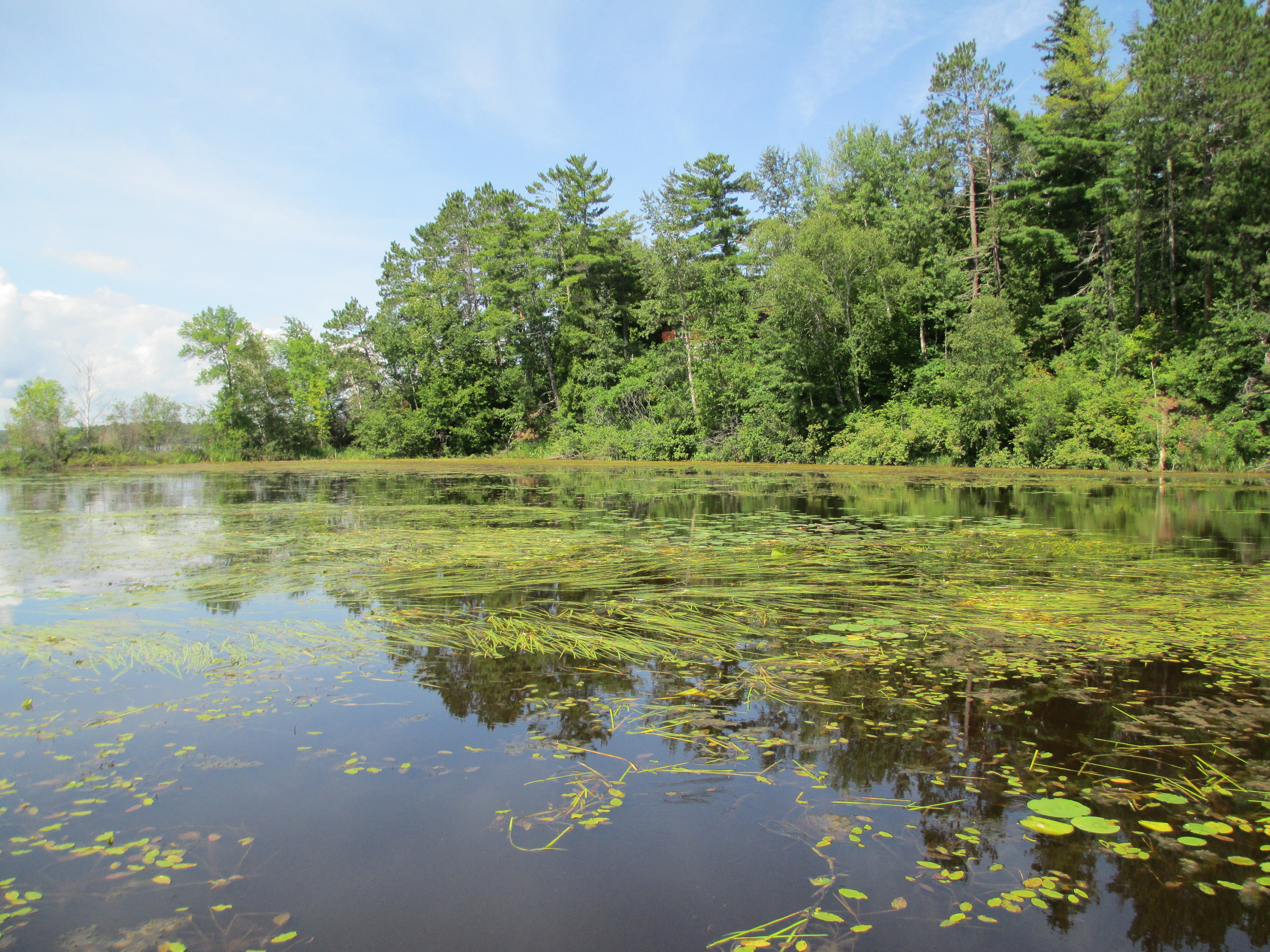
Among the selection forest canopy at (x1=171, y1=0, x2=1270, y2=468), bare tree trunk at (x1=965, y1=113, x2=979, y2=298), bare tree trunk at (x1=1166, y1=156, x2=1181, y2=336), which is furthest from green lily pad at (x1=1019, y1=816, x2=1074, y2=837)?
bare tree trunk at (x1=965, y1=113, x2=979, y2=298)

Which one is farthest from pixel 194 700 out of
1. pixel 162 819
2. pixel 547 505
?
pixel 547 505

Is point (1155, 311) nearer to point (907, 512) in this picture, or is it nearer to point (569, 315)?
point (907, 512)

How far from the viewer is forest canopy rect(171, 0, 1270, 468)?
2231 cm

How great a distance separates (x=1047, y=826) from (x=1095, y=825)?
182mm

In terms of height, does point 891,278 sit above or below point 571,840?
above

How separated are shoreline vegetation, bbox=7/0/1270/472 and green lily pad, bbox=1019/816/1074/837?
24041 millimetres

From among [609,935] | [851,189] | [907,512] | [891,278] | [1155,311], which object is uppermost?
[851,189]

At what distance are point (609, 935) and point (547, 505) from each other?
1190cm

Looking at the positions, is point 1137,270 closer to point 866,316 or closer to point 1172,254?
point 1172,254

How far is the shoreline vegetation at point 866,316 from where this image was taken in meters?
22.4

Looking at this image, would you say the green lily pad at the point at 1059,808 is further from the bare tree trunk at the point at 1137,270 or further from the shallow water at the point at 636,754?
the bare tree trunk at the point at 1137,270

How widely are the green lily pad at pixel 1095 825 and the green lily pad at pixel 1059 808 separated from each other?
21 mm

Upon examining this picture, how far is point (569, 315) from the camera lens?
131 ft

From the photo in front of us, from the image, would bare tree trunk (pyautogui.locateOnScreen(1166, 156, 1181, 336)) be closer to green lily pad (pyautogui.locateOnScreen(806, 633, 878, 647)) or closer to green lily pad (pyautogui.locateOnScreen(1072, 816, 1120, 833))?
green lily pad (pyautogui.locateOnScreen(806, 633, 878, 647))
